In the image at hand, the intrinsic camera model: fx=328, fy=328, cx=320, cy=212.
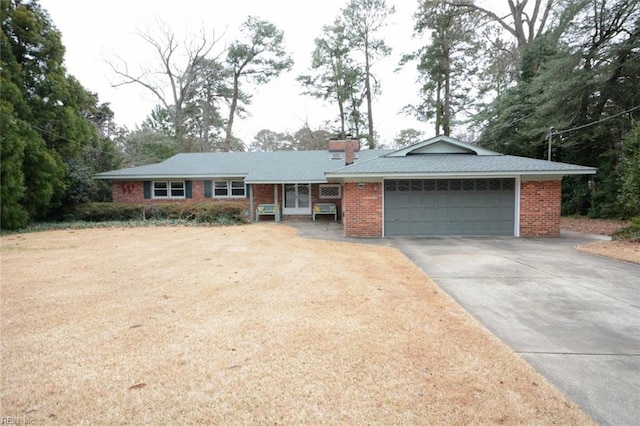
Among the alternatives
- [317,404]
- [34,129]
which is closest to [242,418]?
[317,404]

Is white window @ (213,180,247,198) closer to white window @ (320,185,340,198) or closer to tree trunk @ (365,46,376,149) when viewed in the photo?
white window @ (320,185,340,198)

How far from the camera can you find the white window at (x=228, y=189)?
18.4m

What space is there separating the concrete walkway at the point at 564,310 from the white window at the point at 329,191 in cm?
915

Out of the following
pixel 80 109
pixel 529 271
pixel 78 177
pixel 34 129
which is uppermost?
pixel 80 109

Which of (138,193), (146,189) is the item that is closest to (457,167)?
(146,189)

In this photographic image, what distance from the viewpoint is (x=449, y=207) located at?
11.7 metres

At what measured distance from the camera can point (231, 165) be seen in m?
19.2

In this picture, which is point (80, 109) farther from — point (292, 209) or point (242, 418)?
point (242, 418)

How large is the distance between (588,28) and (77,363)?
22.5 metres

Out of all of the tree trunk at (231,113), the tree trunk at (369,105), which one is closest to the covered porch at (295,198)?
the tree trunk at (369,105)

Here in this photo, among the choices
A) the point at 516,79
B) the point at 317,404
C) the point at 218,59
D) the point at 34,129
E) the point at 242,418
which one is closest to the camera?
the point at 242,418

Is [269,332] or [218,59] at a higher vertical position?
[218,59]

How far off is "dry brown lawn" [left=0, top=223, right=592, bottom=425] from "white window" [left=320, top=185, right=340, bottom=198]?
11688 mm

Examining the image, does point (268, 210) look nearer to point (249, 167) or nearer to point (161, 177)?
point (249, 167)
